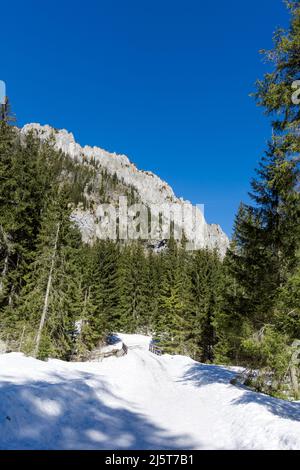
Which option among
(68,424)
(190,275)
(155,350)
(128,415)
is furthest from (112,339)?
(68,424)

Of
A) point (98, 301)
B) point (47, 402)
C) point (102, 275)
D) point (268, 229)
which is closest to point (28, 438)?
point (47, 402)

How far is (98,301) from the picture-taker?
130 ft

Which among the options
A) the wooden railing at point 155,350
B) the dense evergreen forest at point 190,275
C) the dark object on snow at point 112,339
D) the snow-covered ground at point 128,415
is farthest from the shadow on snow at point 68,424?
the dark object on snow at point 112,339

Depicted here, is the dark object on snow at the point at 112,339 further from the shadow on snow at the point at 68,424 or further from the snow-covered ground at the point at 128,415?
the shadow on snow at the point at 68,424

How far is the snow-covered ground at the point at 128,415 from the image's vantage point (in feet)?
24.6

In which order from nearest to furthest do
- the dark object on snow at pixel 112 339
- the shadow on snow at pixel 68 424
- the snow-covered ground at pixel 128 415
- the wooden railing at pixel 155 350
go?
1. the shadow on snow at pixel 68 424
2. the snow-covered ground at pixel 128 415
3. the wooden railing at pixel 155 350
4. the dark object on snow at pixel 112 339

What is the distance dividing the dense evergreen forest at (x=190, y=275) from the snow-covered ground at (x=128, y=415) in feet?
4.51

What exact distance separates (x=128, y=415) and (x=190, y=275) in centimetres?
3699

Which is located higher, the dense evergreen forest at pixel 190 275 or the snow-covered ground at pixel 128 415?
the dense evergreen forest at pixel 190 275

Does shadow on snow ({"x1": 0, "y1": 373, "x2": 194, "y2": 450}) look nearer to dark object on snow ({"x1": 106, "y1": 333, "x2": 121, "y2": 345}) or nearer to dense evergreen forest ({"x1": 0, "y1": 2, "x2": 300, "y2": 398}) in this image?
dense evergreen forest ({"x1": 0, "y1": 2, "x2": 300, "y2": 398})

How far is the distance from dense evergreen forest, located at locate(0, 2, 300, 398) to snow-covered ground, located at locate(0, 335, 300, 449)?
137cm

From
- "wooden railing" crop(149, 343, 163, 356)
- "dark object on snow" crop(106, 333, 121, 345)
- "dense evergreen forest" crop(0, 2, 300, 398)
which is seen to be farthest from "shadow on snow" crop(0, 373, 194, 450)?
"dark object on snow" crop(106, 333, 121, 345)

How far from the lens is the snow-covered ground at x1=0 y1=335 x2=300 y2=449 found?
295 inches

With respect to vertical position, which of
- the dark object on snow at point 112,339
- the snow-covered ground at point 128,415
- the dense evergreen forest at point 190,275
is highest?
the dense evergreen forest at point 190,275
